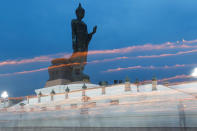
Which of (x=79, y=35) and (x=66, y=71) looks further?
(x=79, y=35)

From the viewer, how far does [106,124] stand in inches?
422

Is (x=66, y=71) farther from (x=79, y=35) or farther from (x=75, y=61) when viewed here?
(x=79, y=35)

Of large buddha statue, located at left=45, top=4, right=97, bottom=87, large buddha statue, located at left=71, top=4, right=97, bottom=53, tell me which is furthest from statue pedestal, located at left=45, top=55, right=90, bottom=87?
large buddha statue, located at left=71, top=4, right=97, bottom=53

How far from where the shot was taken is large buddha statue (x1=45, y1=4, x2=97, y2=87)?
43803 millimetres

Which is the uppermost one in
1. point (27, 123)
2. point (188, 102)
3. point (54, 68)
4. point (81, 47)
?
point (81, 47)

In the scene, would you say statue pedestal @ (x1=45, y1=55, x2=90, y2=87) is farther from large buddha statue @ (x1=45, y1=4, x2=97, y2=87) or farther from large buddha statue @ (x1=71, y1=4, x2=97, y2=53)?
large buddha statue @ (x1=71, y1=4, x2=97, y2=53)

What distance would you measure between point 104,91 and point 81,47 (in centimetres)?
1497

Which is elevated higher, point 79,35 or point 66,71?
point 79,35

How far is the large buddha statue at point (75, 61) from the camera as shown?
43803mm

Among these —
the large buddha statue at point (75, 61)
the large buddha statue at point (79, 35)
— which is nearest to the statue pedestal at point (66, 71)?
the large buddha statue at point (75, 61)

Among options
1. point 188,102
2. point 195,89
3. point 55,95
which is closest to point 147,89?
point 195,89

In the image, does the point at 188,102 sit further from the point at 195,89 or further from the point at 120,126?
the point at 195,89

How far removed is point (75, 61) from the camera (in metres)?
44.8

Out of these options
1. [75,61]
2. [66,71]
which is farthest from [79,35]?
[66,71]
